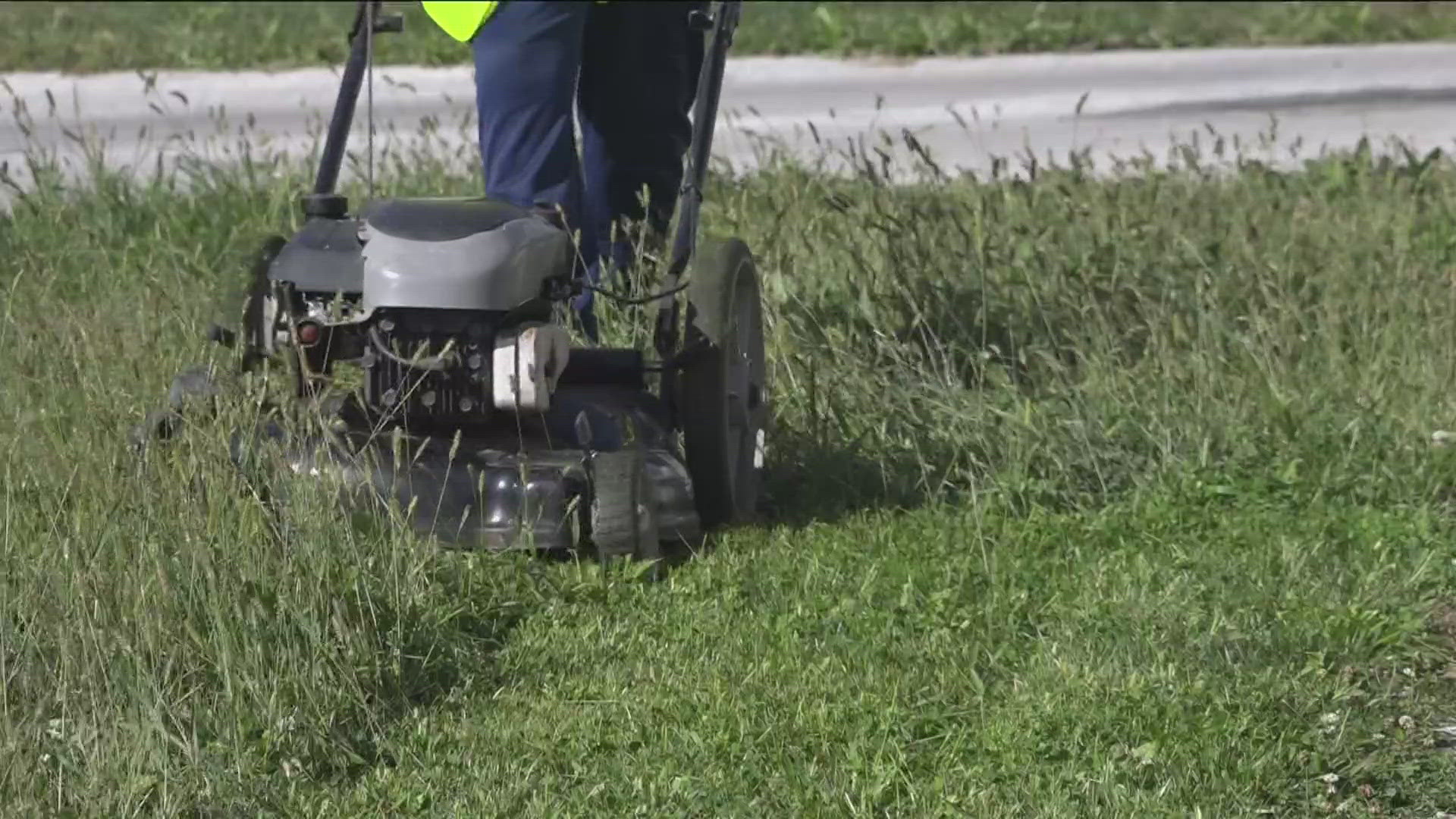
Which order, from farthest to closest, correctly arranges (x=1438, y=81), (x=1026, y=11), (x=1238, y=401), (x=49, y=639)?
1. (x=1026, y=11)
2. (x=1438, y=81)
3. (x=1238, y=401)
4. (x=49, y=639)

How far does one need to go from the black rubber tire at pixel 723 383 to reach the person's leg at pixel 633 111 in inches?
24.7

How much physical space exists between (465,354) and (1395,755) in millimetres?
1811

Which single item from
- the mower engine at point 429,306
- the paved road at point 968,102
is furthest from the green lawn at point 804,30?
the mower engine at point 429,306

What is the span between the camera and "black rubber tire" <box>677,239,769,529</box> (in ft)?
14.5

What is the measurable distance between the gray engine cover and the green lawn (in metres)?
8.05

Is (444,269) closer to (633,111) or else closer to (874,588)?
(874,588)

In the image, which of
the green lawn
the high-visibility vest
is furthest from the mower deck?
the green lawn

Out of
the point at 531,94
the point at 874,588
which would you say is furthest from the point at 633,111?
the point at 874,588

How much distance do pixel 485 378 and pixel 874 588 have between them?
88 centimetres

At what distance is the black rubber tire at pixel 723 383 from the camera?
4.43 m

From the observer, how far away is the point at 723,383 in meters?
4.45

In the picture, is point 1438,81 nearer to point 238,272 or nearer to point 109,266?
point 109,266

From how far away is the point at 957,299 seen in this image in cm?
590

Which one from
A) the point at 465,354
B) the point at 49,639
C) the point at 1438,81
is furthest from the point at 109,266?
the point at 1438,81
